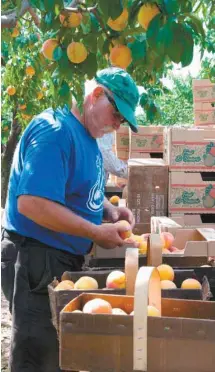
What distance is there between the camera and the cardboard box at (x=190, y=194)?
4492 mm

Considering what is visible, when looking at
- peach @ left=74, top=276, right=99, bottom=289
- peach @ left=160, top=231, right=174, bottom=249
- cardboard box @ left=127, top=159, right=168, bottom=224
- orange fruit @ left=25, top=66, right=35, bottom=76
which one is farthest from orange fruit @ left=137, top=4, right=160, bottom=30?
orange fruit @ left=25, top=66, right=35, bottom=76

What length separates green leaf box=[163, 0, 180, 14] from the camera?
4.88 ft

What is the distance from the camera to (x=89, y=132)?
228 cm

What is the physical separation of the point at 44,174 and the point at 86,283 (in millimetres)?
435

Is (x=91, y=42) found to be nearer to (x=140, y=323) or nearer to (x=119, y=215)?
(x=140, y=323)

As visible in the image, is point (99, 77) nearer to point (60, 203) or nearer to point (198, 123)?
point (60, 203)

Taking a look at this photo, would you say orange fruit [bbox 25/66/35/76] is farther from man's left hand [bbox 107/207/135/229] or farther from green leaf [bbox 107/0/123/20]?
green leaf [bbox 107/0/123/20]

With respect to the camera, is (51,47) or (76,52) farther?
(51,47)

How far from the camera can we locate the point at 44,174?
2.04 meters

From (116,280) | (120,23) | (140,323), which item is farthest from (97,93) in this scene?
(140,323)

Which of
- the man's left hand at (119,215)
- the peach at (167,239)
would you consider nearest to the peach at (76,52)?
the man's left hand at (119,215)

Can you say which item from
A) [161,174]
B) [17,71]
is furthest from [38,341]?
[17,71]

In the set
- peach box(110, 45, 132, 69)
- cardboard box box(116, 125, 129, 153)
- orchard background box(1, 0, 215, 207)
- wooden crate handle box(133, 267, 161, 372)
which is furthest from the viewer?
cardboard box box(116, 125, 129, 153)

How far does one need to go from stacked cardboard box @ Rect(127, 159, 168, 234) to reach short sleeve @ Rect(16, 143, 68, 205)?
238 centimetres
